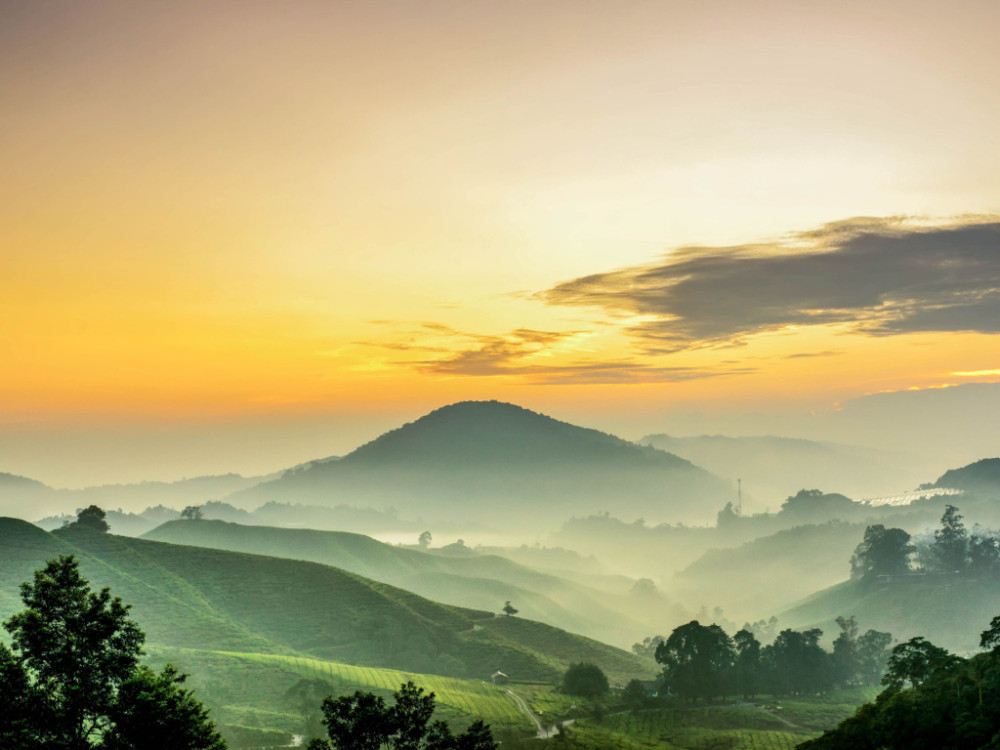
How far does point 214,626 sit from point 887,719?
151528mm

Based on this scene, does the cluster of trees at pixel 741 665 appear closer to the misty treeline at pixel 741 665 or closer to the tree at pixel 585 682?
the misty treeline at pixel 741 665

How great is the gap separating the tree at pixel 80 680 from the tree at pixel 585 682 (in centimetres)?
10706

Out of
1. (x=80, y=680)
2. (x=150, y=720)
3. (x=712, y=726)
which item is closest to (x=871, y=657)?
(x=712, y=726)

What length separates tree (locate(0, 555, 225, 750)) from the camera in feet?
135

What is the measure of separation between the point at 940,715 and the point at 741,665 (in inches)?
3627

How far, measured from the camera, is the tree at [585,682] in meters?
138

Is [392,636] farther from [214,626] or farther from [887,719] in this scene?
[887,719]

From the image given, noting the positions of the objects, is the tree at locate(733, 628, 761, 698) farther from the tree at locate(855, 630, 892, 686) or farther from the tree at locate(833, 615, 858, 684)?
the tree at locate(855, 630, 892, 686)

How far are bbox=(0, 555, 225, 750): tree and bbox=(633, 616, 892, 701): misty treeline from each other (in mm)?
116470

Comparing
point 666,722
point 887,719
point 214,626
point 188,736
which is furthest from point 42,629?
point 214,626

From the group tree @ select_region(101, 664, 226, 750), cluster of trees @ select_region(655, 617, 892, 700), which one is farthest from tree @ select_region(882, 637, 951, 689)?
tree @ select_region(101, 664, 226, 750)

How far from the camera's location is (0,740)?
38594mm

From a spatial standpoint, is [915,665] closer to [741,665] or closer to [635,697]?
[635,697]

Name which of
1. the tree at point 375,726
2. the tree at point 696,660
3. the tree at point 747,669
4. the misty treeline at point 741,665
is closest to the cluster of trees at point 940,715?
the tree at point 375,726
